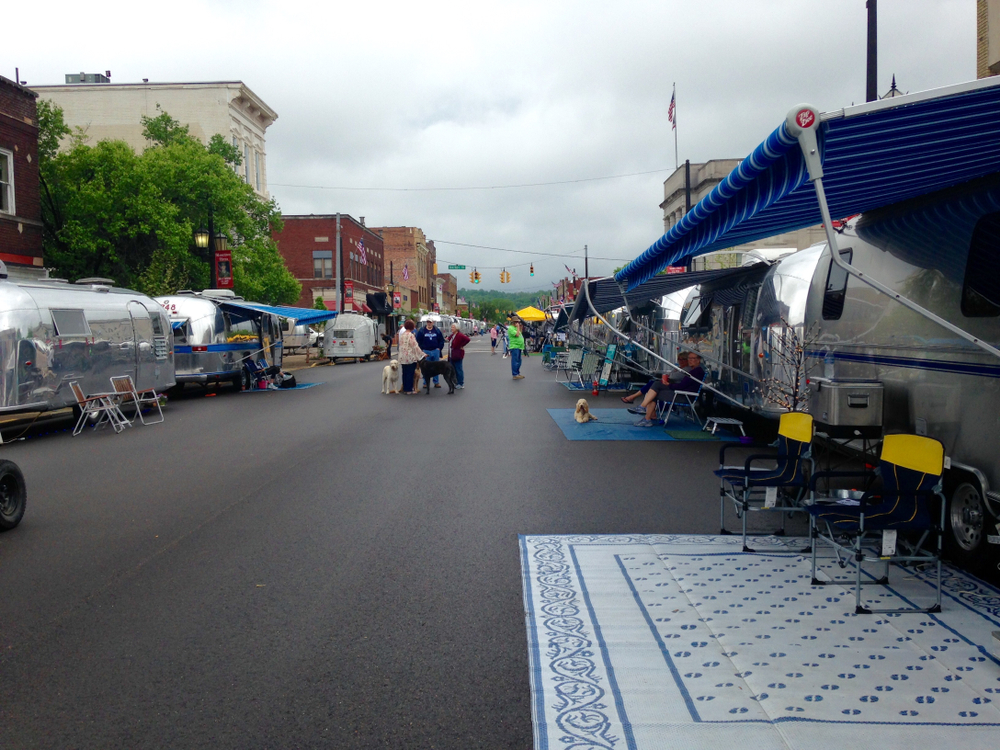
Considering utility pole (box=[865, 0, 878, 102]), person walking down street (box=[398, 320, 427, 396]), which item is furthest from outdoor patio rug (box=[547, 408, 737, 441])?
utility pole (box=[865, 0, 878, 102])

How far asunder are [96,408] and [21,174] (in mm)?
12759

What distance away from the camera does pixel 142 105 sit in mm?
42906

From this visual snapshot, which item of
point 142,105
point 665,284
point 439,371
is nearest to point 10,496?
point 665,284

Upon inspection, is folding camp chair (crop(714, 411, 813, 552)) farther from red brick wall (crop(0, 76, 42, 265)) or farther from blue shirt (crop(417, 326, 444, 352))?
red brick wall (crop(0, 76, 42, 265))

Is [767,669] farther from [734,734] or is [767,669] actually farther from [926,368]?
[926,368]

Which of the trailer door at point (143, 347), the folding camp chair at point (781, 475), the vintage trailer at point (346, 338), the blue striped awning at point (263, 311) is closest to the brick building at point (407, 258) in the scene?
the vintage trailer at point (346, 338)

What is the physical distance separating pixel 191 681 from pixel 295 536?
276 cm

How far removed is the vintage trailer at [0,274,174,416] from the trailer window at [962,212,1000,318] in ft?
41.6

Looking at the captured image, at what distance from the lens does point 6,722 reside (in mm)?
3658

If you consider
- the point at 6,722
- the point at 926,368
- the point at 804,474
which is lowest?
the point at 6,722

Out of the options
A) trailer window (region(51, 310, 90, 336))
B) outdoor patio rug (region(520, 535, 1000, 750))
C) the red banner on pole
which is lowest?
outdoor patio rug (region(520, 535, 1000, 750))

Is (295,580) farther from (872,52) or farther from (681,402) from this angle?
(872,52)

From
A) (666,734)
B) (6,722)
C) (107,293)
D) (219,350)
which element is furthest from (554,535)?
(219,350)

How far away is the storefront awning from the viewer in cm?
1195
